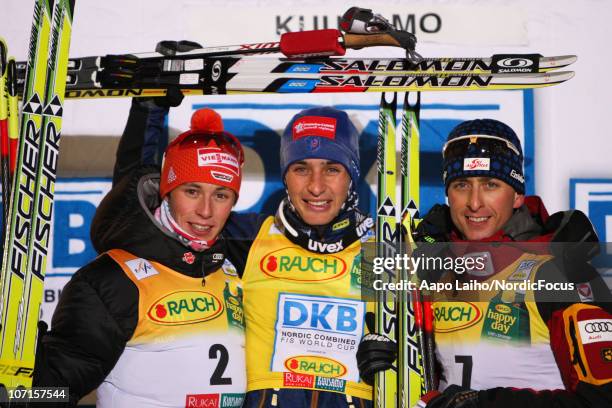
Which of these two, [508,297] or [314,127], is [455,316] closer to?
[508,297]

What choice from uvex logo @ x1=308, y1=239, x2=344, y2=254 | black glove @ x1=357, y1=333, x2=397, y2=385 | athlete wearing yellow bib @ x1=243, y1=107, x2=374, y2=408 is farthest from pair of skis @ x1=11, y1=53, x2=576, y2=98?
black glove @ x1=357, y1=333, x2=397, y2=385

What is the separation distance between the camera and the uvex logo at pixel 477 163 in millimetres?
3025

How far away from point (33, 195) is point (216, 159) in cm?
74

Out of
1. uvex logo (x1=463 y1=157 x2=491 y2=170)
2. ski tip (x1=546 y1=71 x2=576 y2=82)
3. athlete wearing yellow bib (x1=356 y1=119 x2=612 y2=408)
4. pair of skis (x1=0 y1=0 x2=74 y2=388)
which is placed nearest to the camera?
pair of skis (x1=0 y1=0 x2=74 y2=388)

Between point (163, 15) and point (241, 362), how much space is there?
6.66 ft

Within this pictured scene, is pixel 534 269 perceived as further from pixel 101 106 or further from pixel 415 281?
pixel 101 106

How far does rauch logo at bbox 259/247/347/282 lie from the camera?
320cm

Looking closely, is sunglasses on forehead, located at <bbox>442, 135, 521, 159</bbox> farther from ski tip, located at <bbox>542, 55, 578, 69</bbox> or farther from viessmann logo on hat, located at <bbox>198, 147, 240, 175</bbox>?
viessmann logo on hat, located at <bbox>198, 147, 240, 175</bbox>

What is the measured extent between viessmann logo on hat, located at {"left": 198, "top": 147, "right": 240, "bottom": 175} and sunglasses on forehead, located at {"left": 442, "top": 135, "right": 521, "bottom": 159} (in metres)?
0.88

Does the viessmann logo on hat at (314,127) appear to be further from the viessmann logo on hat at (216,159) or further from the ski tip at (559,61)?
the ski tip at (559,61)

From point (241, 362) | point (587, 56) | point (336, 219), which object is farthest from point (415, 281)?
point (587, 56)

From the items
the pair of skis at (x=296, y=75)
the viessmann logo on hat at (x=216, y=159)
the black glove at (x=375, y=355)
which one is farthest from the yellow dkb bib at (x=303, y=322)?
the pair of skis at (x=296, y=75)

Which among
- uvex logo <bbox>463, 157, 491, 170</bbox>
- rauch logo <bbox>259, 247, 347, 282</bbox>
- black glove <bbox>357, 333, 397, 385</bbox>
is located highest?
uvex logo <bbox>463, 157, 491, 170</bbox>

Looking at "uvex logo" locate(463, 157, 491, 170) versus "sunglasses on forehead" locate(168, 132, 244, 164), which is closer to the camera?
"uvex logo" locate(463, 157, 491, 170)
